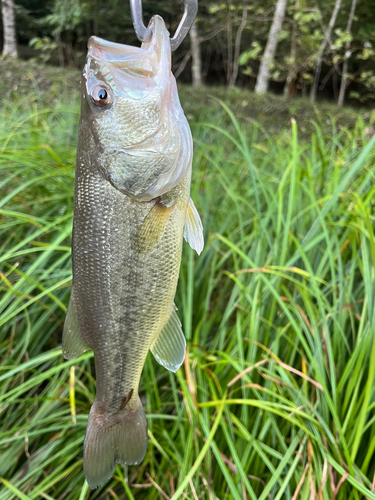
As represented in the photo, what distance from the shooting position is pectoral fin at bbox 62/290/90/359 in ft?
1.86

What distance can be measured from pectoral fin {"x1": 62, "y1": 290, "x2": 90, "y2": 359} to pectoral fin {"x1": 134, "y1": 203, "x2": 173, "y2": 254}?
0.46 ft

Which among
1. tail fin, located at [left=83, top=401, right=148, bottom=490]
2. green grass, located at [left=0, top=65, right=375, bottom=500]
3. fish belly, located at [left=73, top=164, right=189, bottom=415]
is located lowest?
green grass, located at [left=0, top=65, right=375, bottom=500]

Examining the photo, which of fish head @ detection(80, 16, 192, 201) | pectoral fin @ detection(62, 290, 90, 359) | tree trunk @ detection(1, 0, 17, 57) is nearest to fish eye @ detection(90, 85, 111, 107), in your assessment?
fish head @ detection(80, 16, 192, 201)

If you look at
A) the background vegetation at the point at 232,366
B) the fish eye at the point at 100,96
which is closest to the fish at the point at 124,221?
the fish eye at the point at 100,96

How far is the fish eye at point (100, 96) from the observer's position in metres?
0.54

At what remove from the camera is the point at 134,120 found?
0.56 m

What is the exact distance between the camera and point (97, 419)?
59cm

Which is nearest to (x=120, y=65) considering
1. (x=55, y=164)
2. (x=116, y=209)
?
(x=116, y=209)

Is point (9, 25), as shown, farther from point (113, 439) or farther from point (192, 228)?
point (113, 439)

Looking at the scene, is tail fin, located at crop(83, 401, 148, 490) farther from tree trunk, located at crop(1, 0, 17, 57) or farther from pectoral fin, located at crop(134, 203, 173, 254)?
tree trunk, located at crop(1, 0, 17, 57)

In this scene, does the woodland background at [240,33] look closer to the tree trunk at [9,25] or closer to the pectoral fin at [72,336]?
the tree trunk at [9,25]

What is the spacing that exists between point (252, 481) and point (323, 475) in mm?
221

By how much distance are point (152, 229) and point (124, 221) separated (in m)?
0.04

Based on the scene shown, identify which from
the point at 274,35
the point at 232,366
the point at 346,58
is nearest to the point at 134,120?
the point at 232,366
